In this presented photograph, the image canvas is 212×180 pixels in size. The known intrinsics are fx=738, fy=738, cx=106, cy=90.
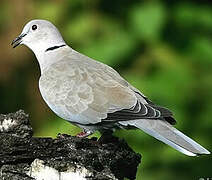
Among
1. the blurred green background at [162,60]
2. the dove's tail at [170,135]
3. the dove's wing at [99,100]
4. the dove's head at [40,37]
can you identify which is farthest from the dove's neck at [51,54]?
the dove's tail at [170,135]

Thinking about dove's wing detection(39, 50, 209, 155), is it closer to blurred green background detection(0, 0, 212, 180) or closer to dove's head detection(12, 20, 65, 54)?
dove's head detection(12, 20, 65, 54)

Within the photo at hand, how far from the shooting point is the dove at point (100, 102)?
406 cm

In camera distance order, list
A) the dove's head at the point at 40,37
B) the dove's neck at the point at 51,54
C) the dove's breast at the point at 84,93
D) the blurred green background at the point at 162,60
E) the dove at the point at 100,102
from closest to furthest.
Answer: the dove at the point at 100,102 < the dove's breast at the point at 84,93 < the dove's neck at the point at 51,54 < the dove's head at the point at 40,37 < the blurred green background at the point at 162,60

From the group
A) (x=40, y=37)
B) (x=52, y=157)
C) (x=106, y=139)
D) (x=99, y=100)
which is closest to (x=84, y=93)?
(x=99, y=100)

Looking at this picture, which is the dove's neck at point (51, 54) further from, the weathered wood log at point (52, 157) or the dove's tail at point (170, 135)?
the weathered wood log at point (52, 157)

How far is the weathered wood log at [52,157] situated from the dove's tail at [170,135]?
1.30ft

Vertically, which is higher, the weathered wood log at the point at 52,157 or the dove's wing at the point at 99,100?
the weathered wood log at the point at 52,157

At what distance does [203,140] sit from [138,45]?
90cm

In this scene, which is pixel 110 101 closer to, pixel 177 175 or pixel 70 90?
pixel 70 90

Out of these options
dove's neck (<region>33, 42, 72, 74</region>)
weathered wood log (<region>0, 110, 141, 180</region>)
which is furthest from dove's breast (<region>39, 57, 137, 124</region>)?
weathered wood log (<region>0, 110, 141, 180</region>)

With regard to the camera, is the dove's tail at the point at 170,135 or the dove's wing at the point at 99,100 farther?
the dove's wing at the point at 99,100

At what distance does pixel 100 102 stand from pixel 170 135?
1.66ft

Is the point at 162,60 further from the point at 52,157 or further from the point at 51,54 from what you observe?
the point at 52,157

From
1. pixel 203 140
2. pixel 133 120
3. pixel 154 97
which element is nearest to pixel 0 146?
pixel 133 120
